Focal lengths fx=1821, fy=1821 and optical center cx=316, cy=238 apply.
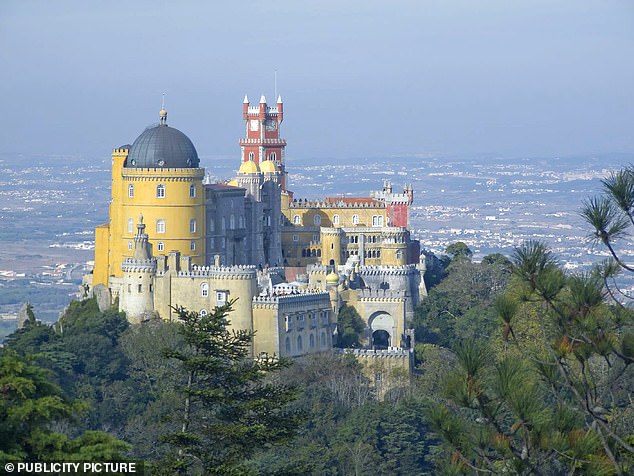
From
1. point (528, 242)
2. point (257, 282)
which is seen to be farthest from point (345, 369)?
point (528, 242)

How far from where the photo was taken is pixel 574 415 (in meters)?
28.6

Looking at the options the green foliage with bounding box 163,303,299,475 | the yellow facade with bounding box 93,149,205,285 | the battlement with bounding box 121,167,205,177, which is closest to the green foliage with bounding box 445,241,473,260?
the yellow facade with bounding box 93,149,205,285

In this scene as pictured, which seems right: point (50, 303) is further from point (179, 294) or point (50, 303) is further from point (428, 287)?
point (179, 294)

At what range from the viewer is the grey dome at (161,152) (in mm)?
78375

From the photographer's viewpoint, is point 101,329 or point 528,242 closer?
point 528,242

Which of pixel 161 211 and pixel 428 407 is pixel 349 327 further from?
pixel 428 407

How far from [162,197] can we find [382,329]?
11512 mm

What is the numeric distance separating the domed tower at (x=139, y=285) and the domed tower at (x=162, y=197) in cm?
276

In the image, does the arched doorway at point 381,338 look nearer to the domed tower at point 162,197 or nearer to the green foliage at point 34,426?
the domed tower at point 162,197

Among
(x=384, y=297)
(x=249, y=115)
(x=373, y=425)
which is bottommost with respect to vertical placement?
(x=373, y=425)

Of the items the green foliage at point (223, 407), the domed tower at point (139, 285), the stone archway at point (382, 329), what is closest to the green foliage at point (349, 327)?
the stone archway at point (382, 329)

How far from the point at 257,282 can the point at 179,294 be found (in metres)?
3.80

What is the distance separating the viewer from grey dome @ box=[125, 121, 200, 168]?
78.4 m

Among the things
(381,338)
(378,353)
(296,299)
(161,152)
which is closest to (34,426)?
(296,299)
